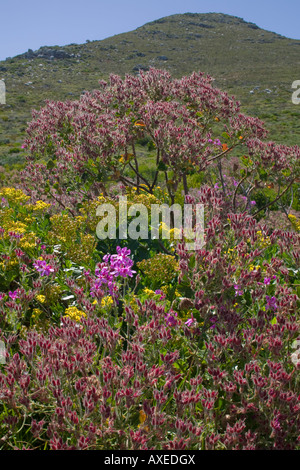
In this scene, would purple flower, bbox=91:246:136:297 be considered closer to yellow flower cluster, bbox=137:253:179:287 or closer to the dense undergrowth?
the dense undergrowth

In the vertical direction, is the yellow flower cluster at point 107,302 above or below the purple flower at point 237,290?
below

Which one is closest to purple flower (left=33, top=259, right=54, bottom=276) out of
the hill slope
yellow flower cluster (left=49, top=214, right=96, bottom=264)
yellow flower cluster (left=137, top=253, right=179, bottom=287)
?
yellow flower cluster (left=49, top=214, right=96, bottom=264)

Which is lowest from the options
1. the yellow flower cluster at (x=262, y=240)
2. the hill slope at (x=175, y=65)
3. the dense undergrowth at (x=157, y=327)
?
the dense undergrowth at (x=157, y=327)

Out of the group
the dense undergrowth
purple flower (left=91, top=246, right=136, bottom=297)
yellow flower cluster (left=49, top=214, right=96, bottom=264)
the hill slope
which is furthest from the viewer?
the hill slope

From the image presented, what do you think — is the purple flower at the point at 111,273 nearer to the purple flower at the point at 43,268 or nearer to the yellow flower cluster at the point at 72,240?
the purple flower at the point at 43,268

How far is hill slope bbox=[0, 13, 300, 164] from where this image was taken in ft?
108

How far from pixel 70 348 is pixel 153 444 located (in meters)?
0.66

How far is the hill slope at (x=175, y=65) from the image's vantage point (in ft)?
108

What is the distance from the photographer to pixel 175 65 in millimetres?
75875

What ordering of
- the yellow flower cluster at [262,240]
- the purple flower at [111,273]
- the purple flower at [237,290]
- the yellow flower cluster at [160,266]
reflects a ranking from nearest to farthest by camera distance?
the purple flower at [237,290] → the purple flower at [111,273] → the yellow flower cluster at [262,240] → the yellow flower cluster at [160,266]

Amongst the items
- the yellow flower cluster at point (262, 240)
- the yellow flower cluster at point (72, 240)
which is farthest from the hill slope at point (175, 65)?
the yellow flower cluster at point (262, 240)

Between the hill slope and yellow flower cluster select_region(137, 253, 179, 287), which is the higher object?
the hill slope

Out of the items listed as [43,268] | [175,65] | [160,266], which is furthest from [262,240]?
[175,65]

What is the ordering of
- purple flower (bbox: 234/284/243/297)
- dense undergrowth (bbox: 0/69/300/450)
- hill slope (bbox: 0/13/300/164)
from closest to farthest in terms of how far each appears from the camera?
dense undergrowth (bbox: 0/69/300/450) < purple flower (bbox: 234/284/243/297) < hill slope (bbox: 0/13/300/164)
